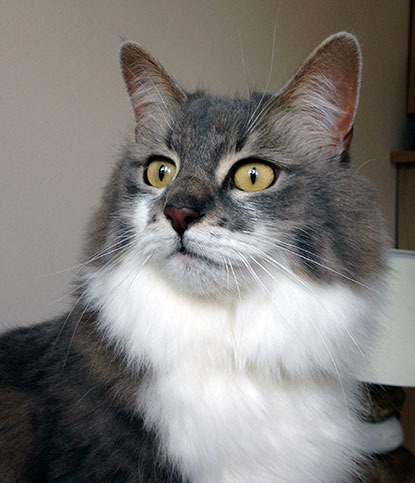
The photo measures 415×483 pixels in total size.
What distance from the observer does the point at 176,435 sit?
0.85 m

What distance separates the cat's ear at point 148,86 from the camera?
39.7 inches

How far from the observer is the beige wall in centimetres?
136

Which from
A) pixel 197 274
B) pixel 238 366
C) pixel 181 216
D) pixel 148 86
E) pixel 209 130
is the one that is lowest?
pixel 238 366

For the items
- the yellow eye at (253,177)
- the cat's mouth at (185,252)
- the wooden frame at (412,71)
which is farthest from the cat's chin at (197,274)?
the wooden frame at (412,71)

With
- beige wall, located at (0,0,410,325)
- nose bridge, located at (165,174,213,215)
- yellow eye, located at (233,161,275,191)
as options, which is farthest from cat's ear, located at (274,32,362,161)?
beige wall, located at (0,0,410,325)

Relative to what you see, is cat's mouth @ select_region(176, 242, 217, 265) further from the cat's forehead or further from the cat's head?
the cat's forehead

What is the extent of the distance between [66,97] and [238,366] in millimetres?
1012

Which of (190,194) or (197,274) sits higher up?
(190,194)

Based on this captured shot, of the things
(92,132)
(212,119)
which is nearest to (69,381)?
(212,119)

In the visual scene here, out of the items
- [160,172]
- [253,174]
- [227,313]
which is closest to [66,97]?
[160,172]

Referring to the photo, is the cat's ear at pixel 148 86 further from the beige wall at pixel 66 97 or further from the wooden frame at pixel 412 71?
the wooden frame at pixel 412 71

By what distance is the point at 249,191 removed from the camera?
860 millimetres

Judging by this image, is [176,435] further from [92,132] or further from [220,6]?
[220,6]

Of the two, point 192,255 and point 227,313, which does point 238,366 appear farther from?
point 192,255
